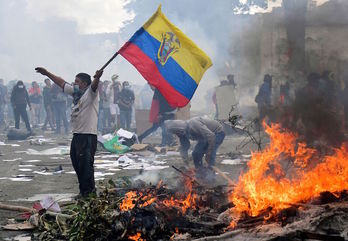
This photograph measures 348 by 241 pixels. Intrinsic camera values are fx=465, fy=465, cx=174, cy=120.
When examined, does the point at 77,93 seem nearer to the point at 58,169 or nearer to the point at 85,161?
the point at 85,161

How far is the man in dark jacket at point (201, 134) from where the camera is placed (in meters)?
9.38

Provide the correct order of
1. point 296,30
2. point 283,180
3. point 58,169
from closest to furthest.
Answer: point 283,180 → point 296,30 → point 58,169

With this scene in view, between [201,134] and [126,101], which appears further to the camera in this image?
[126,101]

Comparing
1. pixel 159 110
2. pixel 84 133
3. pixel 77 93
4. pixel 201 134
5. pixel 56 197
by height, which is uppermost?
pixel 77 93

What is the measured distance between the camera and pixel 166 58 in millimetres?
7043

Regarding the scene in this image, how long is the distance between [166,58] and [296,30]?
342cm

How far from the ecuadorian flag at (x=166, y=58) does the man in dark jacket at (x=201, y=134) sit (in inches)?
93.9

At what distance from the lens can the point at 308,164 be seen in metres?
6.23

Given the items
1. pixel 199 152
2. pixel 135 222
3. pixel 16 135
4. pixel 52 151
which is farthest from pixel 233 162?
pixel 16 135

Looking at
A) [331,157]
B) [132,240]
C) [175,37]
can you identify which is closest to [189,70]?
[175,37]

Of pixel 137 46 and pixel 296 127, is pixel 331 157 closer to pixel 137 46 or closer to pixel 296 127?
pixel 296 127

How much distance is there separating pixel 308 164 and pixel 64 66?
136 ft

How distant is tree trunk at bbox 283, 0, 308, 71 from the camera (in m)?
8.70

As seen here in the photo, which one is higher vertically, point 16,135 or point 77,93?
point 77,93
